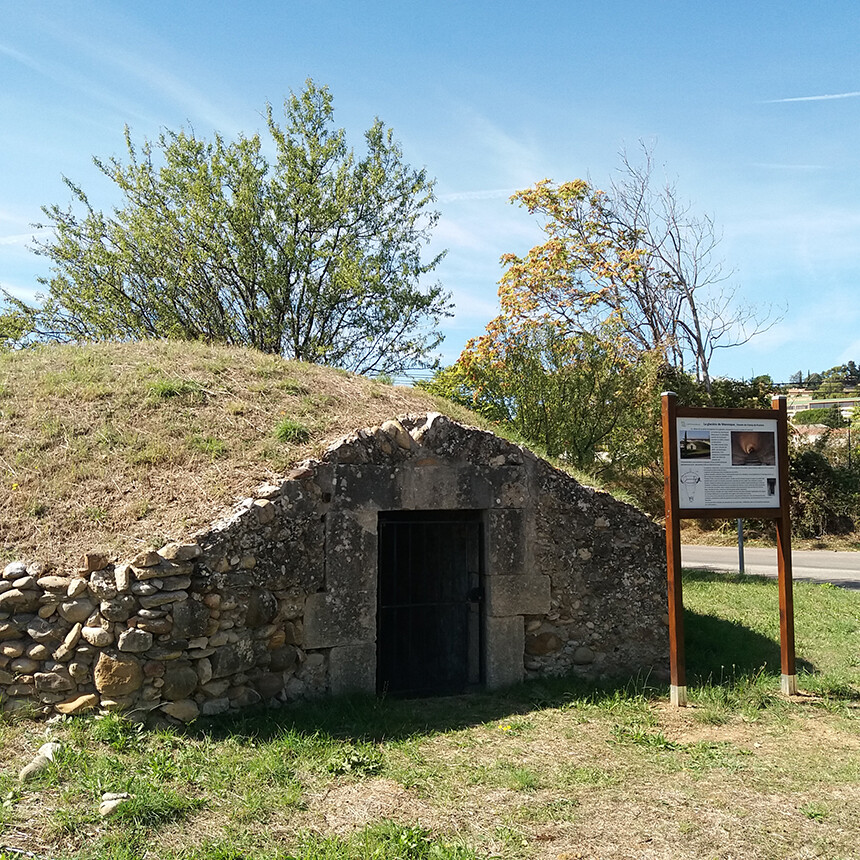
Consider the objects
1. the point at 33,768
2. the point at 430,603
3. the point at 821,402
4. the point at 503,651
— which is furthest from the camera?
the point at 821,402

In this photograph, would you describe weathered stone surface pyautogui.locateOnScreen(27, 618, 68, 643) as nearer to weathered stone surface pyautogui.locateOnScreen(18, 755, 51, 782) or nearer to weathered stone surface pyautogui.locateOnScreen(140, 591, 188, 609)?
weathered stone surface pyautogui.locateOnScreen(140, 591, 188, 609)

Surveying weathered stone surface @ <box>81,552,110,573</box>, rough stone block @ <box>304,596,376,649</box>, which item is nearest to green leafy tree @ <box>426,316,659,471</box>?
rough stone block @ <box>304,596,376,649</box>

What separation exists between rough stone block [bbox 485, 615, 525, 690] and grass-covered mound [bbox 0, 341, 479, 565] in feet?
7.06

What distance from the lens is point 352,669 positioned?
20.8 feet

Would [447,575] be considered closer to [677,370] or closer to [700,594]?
[700,594]

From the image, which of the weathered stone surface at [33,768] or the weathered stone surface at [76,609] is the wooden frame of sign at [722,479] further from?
the weathered stone surface at [33,768]

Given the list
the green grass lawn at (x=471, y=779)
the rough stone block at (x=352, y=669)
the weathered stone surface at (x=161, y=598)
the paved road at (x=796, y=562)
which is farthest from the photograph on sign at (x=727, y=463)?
the paved road at (x=796, y=562)

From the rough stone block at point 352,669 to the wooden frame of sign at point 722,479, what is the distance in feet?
8.08

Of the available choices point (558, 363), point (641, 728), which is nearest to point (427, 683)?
point (641, 728)

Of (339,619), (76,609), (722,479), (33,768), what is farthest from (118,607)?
(722,479)

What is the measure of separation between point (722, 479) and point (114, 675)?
16.4 ft

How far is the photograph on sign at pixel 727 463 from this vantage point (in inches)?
266

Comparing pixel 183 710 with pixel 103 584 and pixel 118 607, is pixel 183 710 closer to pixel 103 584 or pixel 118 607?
pixel 118 607

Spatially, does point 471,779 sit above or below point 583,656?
below
